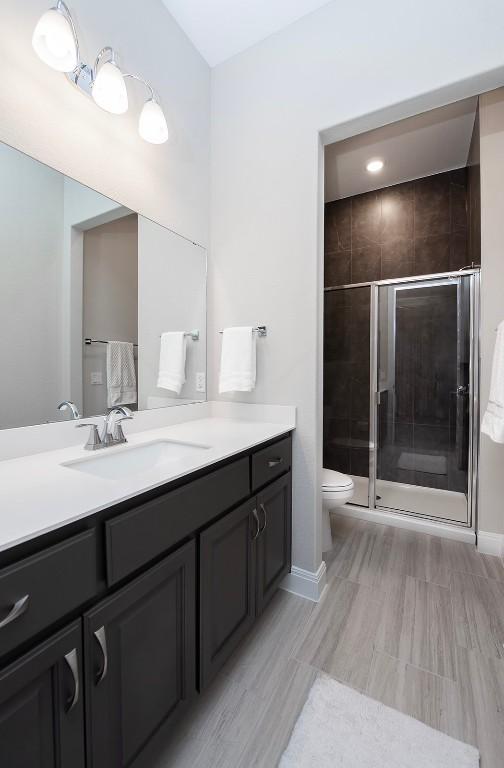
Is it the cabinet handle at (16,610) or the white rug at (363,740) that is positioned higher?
the cabinet handle at (16,610)

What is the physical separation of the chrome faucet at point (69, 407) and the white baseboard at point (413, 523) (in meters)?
2.09

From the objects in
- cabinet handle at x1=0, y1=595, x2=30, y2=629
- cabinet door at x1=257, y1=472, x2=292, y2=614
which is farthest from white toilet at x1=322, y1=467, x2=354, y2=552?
cabinet handle at x1=0, y1=595, x2=30, y2=629

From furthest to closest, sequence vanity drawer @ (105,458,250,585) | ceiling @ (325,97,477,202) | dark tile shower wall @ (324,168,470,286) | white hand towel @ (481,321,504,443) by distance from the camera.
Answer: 1. dark tile shower wall @ (324,168,470,286)
2. ceiling @ (325,97,477,202)
3. white hand towel @ (481,321,504,443)
4. vanity drawer @ (105,458,250,585)

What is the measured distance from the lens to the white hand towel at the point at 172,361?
1.71m

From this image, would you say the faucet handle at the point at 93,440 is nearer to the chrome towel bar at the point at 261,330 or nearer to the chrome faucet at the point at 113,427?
the chrome faucet at the point at 113,427

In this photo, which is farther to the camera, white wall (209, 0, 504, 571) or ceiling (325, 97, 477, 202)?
ceiling (325, 97, 477, 202)

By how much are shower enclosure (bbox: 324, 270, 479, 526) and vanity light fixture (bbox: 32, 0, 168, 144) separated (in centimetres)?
197

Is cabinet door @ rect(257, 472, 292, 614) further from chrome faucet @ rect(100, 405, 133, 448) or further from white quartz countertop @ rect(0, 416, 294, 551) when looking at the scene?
chrome faucet @ rect(100, 405, 133, 448)

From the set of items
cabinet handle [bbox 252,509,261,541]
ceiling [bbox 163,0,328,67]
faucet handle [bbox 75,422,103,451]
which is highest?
ceiling [bbox 163,0,328,67]

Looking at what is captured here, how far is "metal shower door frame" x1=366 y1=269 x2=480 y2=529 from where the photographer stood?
2203 mm

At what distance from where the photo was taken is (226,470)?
113cm

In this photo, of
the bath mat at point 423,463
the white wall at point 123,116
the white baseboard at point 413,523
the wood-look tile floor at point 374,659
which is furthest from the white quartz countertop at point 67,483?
the bath mat at point 423,463

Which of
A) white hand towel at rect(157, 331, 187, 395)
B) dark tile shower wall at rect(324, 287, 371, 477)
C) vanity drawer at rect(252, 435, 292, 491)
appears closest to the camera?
vanity drawer at rect(252, 435, 292, 491)

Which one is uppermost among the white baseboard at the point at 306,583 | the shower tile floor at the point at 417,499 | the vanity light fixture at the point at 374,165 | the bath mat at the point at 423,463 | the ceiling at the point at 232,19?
the ceiling at the point at 232,19
